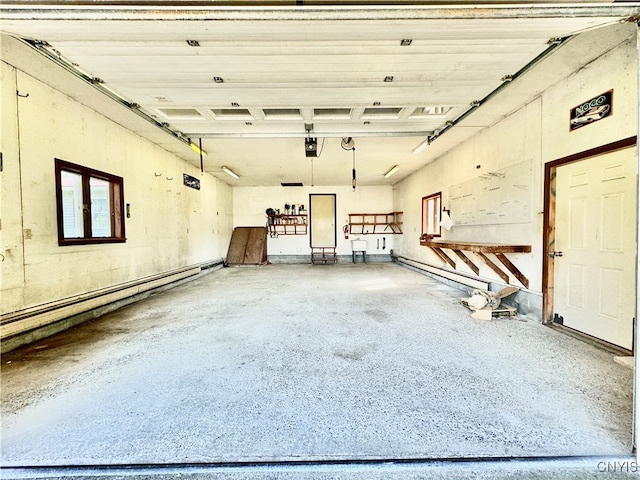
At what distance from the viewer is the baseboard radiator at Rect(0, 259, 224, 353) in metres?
2.88

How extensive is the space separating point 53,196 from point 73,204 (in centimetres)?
60

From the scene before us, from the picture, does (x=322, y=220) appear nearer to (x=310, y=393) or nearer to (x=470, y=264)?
(x=470, y=264)

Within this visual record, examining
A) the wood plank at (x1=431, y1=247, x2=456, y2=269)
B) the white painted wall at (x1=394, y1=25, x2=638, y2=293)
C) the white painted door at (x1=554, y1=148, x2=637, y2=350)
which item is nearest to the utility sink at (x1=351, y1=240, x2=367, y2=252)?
the wood plank at (x1=431, y1=247, x2=456, y2=269)

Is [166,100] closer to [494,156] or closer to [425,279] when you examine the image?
[494,156]

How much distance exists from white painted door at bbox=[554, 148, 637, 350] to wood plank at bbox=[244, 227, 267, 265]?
8605mm

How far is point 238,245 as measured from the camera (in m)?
10.5

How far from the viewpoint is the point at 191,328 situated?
3.51 metres

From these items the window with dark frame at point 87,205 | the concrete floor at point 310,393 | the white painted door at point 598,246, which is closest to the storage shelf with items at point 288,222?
the window with dark frame at point 87,205

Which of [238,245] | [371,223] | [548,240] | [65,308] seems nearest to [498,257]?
[548,240]

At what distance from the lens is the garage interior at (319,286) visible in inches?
62.3

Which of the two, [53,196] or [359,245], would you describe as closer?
[53,196]

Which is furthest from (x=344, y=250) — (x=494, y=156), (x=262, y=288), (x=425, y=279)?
(x=494, y=156)

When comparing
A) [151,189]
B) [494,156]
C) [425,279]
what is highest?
[494,156]

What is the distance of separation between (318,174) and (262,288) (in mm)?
4463
